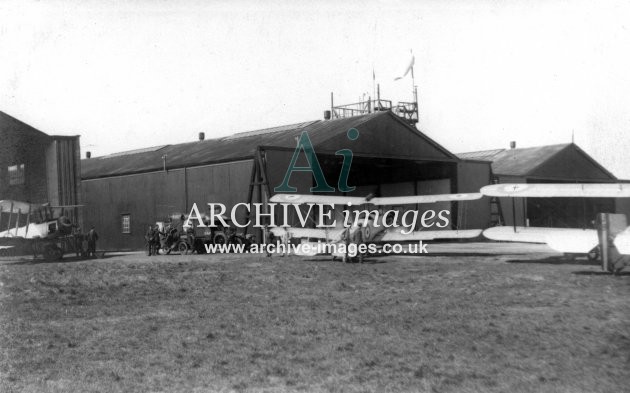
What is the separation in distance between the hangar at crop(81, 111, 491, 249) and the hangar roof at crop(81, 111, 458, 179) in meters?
0.05

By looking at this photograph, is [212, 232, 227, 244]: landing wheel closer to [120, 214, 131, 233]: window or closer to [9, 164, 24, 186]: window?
[9, 164, 24, 186]: window

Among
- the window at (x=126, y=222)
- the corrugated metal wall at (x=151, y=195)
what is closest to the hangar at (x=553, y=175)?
the corrugated metal wall at (x=151, y=195)

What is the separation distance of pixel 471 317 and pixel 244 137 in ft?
90.0

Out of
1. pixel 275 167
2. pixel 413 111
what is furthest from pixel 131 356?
pixel 413 111

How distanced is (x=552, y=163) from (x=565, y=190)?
24427 mm

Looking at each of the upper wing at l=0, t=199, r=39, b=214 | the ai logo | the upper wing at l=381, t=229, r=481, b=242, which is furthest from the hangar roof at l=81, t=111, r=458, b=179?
the upper wing at l=0, t=199, r=39, b=214

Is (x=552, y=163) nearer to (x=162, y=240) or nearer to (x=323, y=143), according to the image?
(x=323, y=143)

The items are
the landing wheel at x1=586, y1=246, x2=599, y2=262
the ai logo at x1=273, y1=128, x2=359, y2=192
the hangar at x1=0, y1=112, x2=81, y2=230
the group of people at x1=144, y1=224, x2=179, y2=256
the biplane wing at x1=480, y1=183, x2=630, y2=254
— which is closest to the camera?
the biplane wing at x1=480, y1=183, x2=630, y2=254

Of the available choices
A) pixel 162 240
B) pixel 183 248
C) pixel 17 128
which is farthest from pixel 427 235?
pixel 17 128

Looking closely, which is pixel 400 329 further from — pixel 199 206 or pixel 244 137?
pixel 244 137

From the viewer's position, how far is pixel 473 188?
34.8 meters

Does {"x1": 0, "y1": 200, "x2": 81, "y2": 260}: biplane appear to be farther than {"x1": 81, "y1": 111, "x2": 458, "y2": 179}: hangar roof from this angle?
No

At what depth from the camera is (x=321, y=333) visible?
332 inches

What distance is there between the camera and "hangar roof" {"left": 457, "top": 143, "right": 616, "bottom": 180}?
4019 cm
